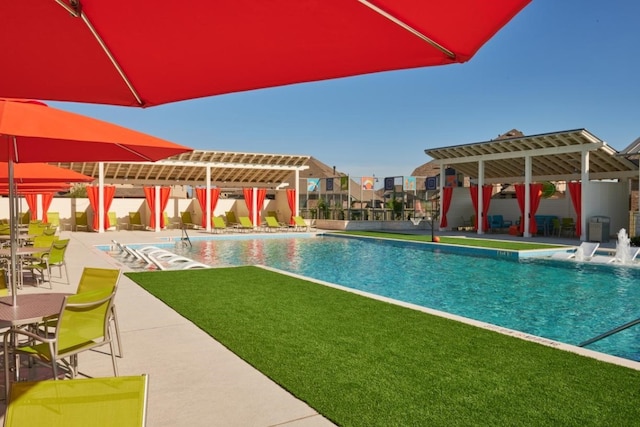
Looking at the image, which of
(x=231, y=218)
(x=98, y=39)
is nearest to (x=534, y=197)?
(x=231, y=218)

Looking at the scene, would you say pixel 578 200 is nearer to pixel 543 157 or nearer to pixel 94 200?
pixel 543 157

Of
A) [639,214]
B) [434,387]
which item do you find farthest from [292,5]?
[639,214]

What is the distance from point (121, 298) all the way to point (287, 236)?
44.7ft

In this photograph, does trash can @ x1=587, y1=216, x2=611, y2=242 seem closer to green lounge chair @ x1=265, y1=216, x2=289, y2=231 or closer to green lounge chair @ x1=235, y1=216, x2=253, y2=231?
green lounge chair @ x1=265, y1=216, x2=289, y2=231

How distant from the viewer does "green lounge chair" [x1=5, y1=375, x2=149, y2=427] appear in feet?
5.61

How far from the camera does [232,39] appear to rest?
74.1 inches

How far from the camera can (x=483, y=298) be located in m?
8.27

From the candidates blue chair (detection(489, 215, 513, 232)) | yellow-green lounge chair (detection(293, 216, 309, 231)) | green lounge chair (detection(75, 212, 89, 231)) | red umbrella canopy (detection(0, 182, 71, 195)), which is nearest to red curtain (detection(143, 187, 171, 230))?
green lounge chair (detection(75, 212, 89, 231))

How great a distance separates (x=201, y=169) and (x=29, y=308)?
921 inches

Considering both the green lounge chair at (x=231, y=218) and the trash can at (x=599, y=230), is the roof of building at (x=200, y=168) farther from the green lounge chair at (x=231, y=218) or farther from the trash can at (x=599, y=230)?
the trash can at (x=599, y=230)

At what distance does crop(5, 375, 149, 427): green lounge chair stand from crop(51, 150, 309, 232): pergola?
797 inches

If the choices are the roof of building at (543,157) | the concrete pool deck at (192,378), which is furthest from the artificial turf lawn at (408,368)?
the roof of building at (543,157)

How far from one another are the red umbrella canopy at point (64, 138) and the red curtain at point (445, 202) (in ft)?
63.3

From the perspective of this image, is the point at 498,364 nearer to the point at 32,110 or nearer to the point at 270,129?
the point at 32,110
